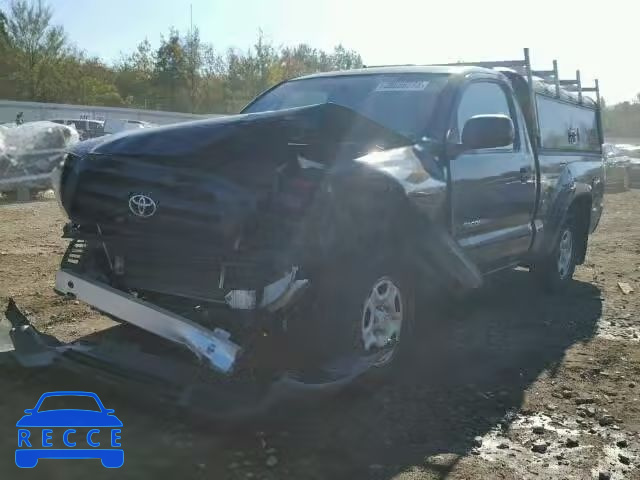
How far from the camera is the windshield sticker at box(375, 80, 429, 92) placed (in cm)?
495

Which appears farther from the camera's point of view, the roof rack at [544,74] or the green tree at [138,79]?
the green tree at [138,79]

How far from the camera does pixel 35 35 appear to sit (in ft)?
144

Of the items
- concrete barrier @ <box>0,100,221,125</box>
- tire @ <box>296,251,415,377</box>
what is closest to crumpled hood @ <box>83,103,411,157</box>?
tire @ <box>296,251,415,377</box>

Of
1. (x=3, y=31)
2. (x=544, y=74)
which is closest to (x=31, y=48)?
(x=3, y=31)

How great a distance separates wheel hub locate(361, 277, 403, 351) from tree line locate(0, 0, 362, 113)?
145 ft

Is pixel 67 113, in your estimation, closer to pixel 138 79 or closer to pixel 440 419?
pixel 138 79

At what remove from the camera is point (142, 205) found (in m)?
Answer: 3.48

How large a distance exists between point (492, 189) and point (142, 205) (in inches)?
107

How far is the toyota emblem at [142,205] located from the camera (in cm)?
346

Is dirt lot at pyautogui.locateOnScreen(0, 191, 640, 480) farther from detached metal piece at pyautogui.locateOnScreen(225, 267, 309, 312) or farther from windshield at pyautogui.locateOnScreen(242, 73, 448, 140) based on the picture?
windshield at pyautogui.locateOnScreen(242, 73, 448, 140)

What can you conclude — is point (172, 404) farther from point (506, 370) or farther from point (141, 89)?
point (141, 89)

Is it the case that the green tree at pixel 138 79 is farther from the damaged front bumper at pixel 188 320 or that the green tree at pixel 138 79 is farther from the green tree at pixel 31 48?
the damaged front bumper at pixel 188 320

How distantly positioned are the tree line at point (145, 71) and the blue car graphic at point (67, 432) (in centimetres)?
4512

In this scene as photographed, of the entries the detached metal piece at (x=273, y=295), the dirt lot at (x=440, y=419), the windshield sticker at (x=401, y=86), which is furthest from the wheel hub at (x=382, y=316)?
the windshield sticker at (x=401, y=86)
